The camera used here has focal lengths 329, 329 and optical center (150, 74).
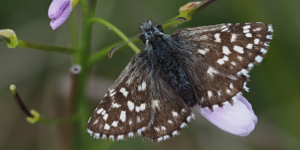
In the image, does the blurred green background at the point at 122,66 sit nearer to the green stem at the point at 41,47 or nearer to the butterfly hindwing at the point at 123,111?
the green stem at the point at 41,47

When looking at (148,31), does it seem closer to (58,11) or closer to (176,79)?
(176,79)

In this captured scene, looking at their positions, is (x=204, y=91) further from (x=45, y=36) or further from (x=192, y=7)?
(x=45, y=36)

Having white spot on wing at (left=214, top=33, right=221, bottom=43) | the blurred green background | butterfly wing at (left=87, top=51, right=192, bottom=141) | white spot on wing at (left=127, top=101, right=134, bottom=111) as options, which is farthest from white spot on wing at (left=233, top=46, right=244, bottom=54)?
the blurred green background

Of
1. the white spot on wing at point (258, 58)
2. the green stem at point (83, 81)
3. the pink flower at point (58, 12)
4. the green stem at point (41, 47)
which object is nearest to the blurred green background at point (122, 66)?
the green stem at point (83, 81)

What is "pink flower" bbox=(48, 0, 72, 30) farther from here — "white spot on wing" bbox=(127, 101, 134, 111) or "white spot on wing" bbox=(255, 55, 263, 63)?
"white spot on wing" bbox=(255, 55, 263, 63)

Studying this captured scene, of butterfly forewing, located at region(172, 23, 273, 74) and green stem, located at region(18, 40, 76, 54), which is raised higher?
green stem, located at region(18, 40, 76, 54)

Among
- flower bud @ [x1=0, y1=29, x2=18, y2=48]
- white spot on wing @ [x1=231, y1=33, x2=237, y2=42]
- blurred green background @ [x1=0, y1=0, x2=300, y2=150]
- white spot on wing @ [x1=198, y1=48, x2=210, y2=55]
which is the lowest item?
blurred green background @ [x1=0, y1=0, x2=300, y2=150]

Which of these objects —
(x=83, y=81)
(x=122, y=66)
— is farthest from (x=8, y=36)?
(x=122, y=66)

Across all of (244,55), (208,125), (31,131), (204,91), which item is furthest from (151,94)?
(31,131)
